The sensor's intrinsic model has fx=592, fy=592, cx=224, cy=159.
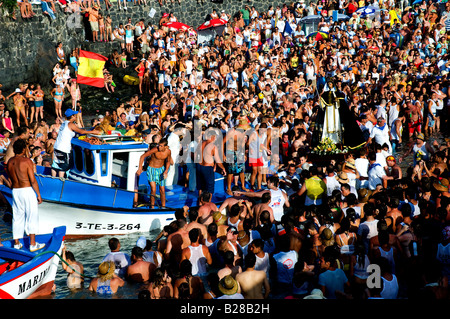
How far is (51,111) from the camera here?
22.4 m

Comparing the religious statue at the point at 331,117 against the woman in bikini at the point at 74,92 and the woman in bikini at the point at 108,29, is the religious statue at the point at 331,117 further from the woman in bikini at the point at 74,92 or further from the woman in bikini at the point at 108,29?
the woman in bikini at the point at 108,29

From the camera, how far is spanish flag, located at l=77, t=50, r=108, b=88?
65.7 feet

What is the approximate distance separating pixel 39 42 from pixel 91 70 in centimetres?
482

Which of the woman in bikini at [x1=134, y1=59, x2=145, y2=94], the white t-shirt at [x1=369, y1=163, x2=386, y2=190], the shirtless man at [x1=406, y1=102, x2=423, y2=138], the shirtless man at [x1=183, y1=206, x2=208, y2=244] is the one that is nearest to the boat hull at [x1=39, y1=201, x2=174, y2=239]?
the shirtless man at [x1=183, y1=206, x2=208, y2=244]

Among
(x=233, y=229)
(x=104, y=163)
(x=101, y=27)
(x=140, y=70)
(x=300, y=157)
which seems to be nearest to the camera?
(x=233, y=229)

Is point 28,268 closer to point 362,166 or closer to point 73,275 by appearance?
point 73,275

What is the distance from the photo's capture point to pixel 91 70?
20.5m

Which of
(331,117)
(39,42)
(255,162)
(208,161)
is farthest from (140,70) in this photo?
(208,161)

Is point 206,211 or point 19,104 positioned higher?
point 19,104

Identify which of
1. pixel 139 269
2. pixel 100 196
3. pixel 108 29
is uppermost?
pixel 108 29

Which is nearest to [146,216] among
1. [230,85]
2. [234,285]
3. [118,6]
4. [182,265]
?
[182,265]

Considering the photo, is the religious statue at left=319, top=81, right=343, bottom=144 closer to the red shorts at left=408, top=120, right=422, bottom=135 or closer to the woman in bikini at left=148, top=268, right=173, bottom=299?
the red shorts at left=408, top=120, right=422, bottom=135

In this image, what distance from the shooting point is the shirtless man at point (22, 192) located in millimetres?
9531

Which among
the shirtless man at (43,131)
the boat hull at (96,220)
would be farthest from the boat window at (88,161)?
the shirtless man at (43,131)
